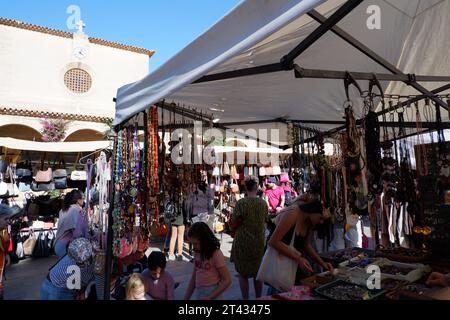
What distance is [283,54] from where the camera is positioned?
2262 millimetres

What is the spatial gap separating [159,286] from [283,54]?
220 centimetres

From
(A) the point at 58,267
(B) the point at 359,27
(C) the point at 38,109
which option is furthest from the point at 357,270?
(C) the point at 38,109

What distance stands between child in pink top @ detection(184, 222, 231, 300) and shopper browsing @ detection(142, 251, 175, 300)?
0.19m

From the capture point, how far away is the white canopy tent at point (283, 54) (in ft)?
4.32

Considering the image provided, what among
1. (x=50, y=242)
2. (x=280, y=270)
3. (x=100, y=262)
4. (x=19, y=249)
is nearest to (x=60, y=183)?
(x=50, y=242)

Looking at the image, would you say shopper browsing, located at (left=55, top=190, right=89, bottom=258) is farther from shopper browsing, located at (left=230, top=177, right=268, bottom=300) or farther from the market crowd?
shopper browsing, located at (left=230, top=177, right=268, bottom=300)

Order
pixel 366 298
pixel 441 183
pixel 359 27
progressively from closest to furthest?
pixel 366 298, pixel 359 27, pixel 441 183

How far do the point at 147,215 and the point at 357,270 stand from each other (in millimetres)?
2075

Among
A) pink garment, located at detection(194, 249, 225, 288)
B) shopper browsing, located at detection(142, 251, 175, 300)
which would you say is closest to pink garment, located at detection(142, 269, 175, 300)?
shopper browsing, located at detection(142, 251, 175, 300)

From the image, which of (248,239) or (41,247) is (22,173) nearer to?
(41,247)

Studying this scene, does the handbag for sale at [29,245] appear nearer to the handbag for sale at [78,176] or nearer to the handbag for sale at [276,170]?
the handbag for sale at [78,176]

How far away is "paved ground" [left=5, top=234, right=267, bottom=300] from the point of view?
388 centimetres

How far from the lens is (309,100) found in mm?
3570
